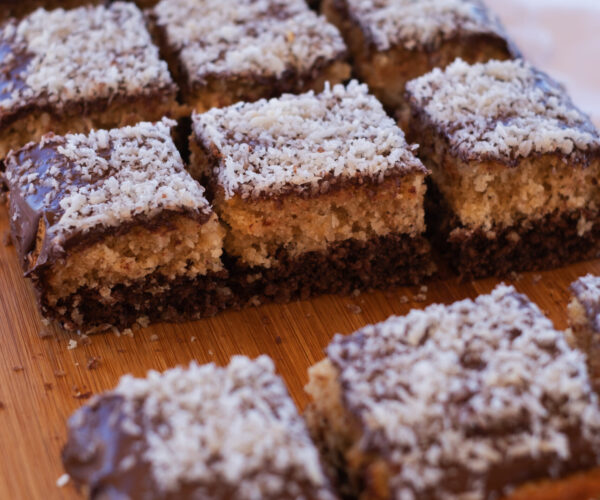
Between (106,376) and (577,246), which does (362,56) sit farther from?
(106,376)

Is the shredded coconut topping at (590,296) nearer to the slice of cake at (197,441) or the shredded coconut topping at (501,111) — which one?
the shredded coconut topping at (501,111)

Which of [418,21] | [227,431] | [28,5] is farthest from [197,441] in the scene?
[28,5]

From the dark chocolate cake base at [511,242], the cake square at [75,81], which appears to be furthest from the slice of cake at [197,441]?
the cake square at [75,81]

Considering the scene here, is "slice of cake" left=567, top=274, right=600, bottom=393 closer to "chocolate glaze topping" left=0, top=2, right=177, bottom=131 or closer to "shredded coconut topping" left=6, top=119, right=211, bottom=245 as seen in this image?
"shredded coconut topping" left=6, top=119, right=211, bottom=245

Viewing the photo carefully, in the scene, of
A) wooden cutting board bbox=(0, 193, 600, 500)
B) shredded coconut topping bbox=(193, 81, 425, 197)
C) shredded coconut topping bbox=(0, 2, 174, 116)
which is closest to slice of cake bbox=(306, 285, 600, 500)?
wooden cutting board bbox=(0, 193, 600, 500)

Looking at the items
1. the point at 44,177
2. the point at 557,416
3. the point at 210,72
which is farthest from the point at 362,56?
the point at 557,416

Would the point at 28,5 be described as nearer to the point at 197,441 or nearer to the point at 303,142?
the point at 303,142
